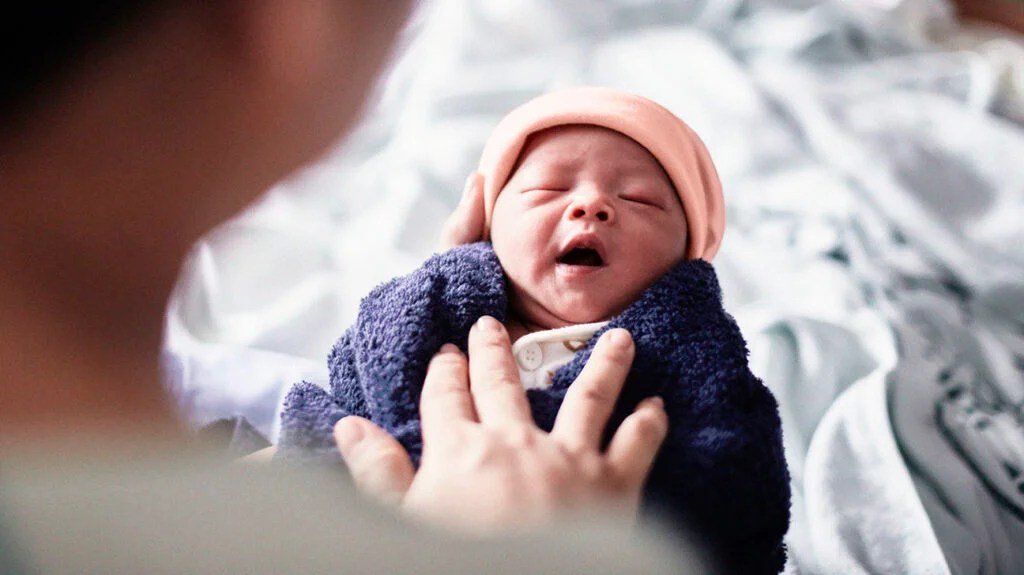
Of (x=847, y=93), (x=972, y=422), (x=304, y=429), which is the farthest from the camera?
(x=847, y=93)

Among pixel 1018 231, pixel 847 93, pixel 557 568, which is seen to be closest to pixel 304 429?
pixel 557 568

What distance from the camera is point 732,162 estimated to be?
1.14 metres

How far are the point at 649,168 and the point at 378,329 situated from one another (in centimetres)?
24

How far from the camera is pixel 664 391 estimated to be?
0.56 metres

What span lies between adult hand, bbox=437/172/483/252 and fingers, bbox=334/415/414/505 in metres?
0.22

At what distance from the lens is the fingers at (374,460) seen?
0.46m

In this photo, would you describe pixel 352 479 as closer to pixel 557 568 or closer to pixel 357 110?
pixel 557 568

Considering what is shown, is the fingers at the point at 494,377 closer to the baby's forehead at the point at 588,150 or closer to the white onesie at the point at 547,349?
the white onesie at the point at 547,349

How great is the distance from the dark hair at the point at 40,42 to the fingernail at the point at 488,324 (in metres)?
0.39

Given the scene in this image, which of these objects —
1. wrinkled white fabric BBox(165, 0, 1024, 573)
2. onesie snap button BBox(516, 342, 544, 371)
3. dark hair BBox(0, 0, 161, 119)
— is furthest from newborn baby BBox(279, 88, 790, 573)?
dark hair BBox(0, 0, 161, 119)

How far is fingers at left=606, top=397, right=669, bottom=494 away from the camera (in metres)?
0.48

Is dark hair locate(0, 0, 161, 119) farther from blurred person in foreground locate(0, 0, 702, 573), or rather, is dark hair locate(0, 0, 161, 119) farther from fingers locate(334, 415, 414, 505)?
fingers locate(334, 415, 414, 505)

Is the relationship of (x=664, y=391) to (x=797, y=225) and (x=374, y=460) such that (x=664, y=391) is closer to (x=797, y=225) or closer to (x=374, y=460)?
(x=374, y=460)

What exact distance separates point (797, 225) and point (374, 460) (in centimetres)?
75
